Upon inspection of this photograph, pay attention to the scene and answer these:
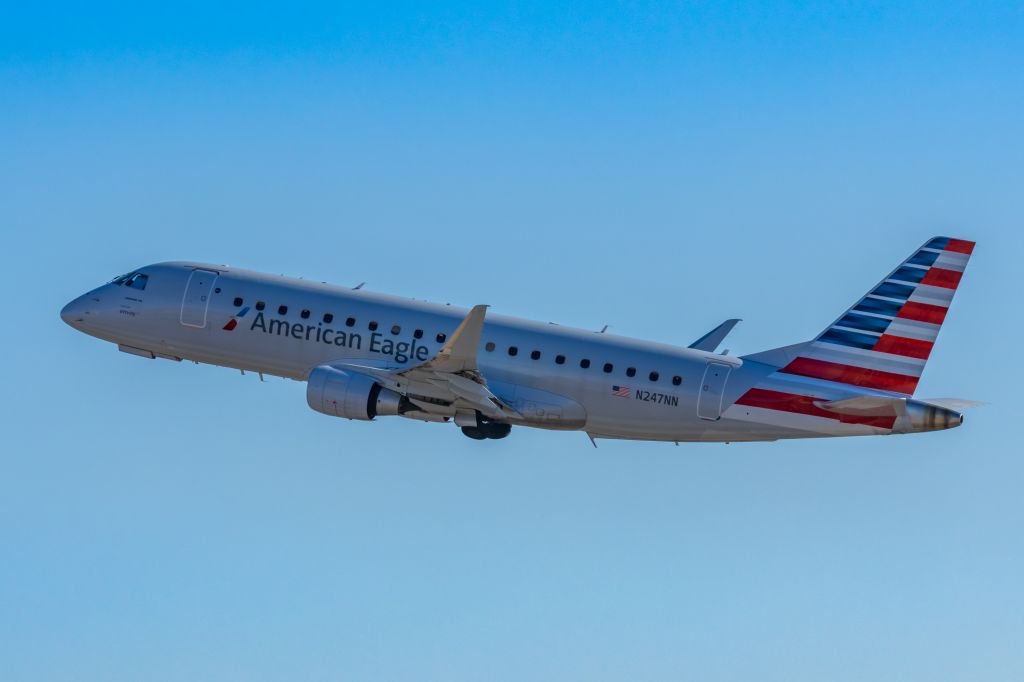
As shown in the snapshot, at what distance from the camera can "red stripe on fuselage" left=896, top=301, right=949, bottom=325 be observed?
55469 millimetres

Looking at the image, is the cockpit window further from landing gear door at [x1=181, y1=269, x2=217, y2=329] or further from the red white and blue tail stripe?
the red white and blue tail stripe

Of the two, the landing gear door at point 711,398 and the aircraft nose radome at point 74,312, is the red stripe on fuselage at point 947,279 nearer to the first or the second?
the landing gear door at point 711,398

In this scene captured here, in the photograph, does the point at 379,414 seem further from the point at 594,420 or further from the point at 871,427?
the point at 871,427

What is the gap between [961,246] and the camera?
182ft

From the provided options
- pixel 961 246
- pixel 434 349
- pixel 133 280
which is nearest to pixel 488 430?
pixel 434 349

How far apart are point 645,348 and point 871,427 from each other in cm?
832

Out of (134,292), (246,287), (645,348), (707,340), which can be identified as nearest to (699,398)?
(645,348)

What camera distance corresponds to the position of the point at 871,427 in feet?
178

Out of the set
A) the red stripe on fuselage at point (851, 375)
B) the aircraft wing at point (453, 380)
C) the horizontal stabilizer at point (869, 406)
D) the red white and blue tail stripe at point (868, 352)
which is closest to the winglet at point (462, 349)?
the aircraft wing at point (453, 380)

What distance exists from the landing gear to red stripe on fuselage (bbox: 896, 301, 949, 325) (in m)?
14.5

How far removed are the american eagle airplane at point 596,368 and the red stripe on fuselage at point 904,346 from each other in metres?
0.05

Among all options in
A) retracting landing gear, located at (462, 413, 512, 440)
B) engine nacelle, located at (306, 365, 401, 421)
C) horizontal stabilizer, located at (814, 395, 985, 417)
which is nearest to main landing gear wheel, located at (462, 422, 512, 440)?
retracting landing gear, located at (462, 413, 512, 440)

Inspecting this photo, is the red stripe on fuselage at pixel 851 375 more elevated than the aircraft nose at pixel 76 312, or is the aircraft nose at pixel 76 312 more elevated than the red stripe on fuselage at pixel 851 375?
the red stripe on fuselage at pixel 851 375

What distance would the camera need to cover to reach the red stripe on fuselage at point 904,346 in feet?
181
